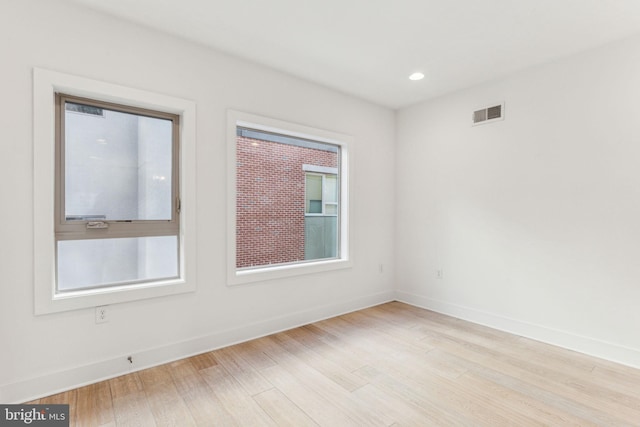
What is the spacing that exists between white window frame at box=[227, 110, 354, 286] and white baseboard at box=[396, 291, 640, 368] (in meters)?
1.30

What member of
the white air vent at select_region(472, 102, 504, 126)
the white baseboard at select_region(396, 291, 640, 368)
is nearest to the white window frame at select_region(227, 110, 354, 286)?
the white baseboard at select_region(396, 291, 640, 368)

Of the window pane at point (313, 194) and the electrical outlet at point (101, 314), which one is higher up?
the window pane at point (313, 194)

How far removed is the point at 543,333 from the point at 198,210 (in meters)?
3.49

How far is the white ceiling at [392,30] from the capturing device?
2.18 meters

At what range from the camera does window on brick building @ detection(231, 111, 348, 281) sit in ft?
10.6

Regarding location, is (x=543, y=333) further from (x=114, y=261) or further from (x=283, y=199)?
(x=114, y=261)

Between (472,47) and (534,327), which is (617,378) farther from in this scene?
(472,47)

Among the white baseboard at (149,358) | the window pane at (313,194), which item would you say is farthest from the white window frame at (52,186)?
the window pane at (313,194)

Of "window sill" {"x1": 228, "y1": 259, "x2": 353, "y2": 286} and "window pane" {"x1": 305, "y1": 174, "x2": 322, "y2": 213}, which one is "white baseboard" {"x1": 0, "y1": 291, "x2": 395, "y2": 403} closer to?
"window sill" {"x1": 228, "y1": 259, "x2": 353, "y2": 286}

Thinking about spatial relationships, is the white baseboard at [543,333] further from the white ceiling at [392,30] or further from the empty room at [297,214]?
the white ceiling at [392,30]

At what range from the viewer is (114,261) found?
243 cm

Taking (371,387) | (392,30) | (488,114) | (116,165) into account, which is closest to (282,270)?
(371,387)

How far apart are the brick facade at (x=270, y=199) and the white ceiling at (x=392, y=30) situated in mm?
896

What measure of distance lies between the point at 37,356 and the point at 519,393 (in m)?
3.30
